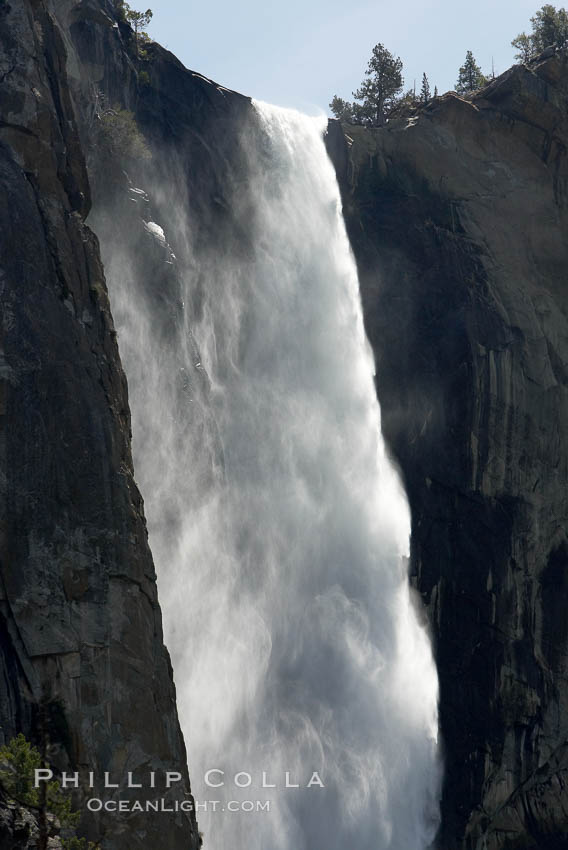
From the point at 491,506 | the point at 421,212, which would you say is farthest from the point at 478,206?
the point at 491,506

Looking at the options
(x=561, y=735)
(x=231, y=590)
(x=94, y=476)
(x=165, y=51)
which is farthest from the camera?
(x=165, y=51)

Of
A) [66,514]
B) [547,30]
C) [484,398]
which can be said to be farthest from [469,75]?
[66,514]

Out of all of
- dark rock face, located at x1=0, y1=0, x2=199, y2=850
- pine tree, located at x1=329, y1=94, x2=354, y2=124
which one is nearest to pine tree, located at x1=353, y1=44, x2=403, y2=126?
pine tree, located at x1=329, y1=94, x2=354, y2=124

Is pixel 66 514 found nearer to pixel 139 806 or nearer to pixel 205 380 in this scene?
pixel 139 806

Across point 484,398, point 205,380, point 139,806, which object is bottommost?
point 139,806

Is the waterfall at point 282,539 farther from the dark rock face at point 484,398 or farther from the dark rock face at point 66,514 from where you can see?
the dark rock face at point 66,514

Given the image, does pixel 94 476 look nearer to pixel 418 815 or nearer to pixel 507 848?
pixel 418 815

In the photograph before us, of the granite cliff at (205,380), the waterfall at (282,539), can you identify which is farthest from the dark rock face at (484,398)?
the waterfall at (282,539)

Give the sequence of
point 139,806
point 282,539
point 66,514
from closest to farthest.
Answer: point 139,806 → point 66,514 → point 282,539
